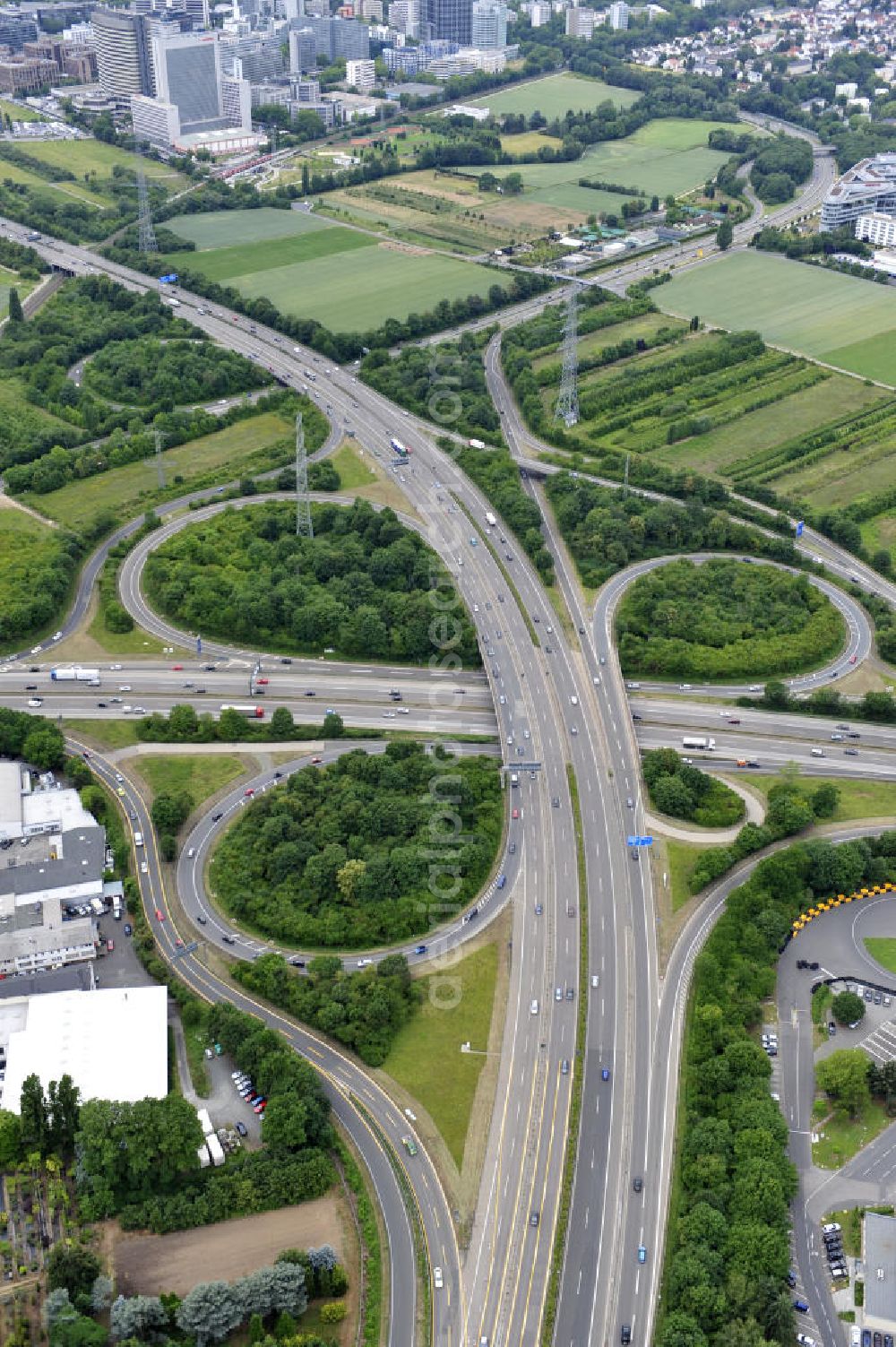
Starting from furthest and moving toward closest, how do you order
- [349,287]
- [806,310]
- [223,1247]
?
[349,287]
[806,310]
[223,1247]

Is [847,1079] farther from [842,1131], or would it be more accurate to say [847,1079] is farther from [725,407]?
[725,407]

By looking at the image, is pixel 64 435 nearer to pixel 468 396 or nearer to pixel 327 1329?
pixel 468 396

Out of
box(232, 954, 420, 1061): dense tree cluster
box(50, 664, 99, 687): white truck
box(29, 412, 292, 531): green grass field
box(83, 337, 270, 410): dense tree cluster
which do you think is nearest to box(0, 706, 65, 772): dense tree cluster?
box(50, 664, 99, 687): white truck

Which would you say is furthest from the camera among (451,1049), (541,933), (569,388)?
(569,388)

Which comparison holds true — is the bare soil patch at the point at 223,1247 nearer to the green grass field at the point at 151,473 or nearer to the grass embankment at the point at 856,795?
the grass embankment at the point at 856,795

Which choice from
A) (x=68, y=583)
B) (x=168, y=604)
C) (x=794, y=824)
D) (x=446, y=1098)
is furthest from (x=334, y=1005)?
(x=68, y=583)

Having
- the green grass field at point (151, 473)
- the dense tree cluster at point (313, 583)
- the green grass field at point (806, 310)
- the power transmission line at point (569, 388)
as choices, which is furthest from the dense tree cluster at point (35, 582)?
the green grass field at point (806, 310)

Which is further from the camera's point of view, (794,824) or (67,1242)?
(794,824)

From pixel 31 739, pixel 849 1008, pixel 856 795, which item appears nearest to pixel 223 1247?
pixel 849 1008
